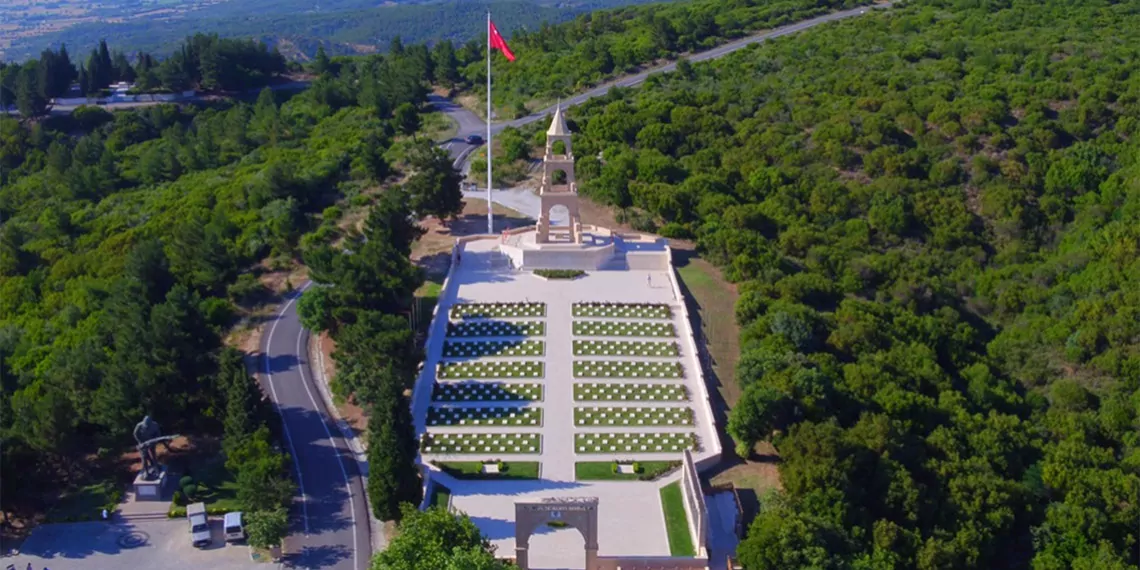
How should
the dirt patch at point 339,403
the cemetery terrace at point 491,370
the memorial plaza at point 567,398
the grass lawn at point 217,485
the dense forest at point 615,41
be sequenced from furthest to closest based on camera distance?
1. the dense forest at point 615,41
2. the cemetery terrace at point 491,370
3. the dirt patch at point 339,403
4. the grass lawn at point 217,485
5. the memorial plaza at point 567,398

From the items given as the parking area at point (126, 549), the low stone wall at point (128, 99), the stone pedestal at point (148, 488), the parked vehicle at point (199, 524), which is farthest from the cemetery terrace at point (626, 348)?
the low stone wall at point (128, 99)

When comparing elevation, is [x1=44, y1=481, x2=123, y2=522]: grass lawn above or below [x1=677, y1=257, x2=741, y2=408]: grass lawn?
below

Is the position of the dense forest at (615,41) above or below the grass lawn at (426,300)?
above

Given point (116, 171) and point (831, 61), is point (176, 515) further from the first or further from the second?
point (831, 61)

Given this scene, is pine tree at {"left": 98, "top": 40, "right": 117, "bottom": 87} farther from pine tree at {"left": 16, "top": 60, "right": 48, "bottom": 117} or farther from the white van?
the white van

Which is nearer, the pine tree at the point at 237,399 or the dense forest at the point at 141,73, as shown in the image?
the pine tree at the point at 237,399

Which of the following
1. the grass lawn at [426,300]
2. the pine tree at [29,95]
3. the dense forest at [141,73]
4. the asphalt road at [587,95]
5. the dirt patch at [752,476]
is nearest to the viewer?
the dirt patch at [752,476]

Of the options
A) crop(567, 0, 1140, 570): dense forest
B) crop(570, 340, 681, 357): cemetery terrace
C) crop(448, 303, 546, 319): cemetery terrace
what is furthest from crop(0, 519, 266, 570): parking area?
crop(570, 340, 681, 357): cemetery terrace

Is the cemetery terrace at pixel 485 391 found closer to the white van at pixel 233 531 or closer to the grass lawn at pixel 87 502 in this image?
the white van at pixel 233 531
